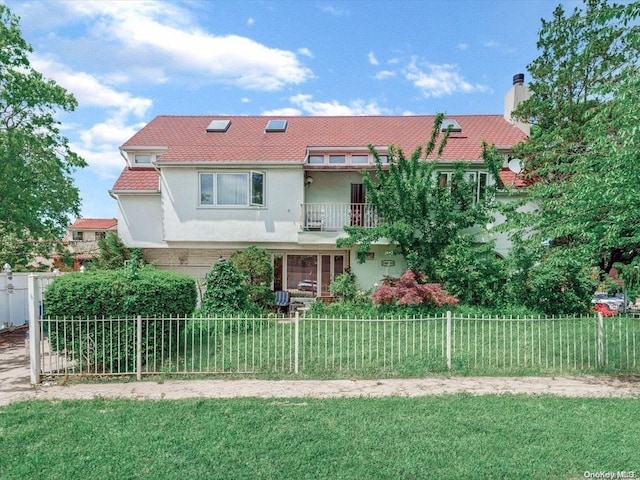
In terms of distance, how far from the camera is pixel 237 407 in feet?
18.6

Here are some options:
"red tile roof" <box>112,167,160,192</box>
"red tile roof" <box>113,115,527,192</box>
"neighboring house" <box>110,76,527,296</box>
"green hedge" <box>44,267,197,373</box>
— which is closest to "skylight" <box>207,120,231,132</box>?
"red tile roof" <box>113,115,527,192</box>

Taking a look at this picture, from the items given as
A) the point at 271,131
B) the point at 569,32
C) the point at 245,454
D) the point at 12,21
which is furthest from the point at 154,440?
the point at 569,32

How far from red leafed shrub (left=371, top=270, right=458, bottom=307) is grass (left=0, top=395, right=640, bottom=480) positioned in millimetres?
5386

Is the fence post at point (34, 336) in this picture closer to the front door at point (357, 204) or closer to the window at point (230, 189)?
the window at point (230, 189)

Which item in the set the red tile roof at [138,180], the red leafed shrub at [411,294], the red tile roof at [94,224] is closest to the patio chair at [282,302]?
the red leafed shrub at [411,294]

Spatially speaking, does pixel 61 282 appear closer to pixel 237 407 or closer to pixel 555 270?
pixel 237 407

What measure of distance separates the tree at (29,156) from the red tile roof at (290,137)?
307 cm

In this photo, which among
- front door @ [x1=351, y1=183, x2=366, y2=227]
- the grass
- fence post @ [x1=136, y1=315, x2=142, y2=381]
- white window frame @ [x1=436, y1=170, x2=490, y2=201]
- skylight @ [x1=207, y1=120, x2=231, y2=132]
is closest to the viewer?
the grass

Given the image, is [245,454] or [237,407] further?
[237,407]

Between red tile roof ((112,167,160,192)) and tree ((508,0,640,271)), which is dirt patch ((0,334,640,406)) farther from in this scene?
red tile roof ((112,167,160,192))

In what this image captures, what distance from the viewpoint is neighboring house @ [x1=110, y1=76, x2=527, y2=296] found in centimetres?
1527

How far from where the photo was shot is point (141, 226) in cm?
1602

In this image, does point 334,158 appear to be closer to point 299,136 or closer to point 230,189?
point 299,136

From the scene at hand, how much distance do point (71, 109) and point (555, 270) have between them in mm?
16446
